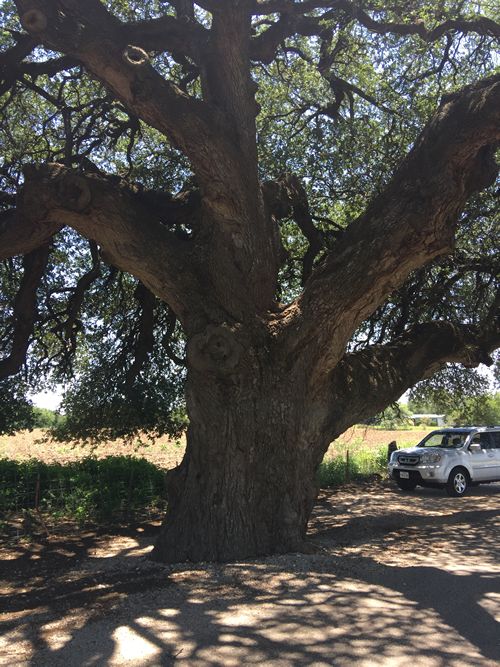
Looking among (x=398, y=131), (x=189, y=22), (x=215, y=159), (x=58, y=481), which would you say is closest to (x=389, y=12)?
(x=398, y=131)

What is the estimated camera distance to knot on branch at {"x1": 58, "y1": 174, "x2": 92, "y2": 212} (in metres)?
7.83

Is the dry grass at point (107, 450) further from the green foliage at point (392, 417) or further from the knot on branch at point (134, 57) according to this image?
the knot on branch at point (134, 57)

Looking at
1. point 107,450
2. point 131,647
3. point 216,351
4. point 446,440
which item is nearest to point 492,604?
point 131,647

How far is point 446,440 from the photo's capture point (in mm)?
17969

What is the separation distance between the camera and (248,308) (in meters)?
8.00

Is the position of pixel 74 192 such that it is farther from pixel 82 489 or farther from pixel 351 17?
pixel 82 489

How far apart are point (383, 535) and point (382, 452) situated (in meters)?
14.3

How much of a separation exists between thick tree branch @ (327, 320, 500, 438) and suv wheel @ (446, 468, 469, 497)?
6193mm

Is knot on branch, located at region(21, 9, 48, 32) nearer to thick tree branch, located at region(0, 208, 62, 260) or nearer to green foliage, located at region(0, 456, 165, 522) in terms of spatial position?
thick tree branch, located at region(0, 208, 62, 260)

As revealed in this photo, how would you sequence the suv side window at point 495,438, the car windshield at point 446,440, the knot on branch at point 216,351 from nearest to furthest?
the knot on branch at point 216,351 → the car windshield at point 446,440 → the suv side window at point 495,438

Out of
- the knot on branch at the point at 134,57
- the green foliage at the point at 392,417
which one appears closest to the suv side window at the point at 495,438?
the green foliage at the point at 392,417

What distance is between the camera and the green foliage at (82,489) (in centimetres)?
1195

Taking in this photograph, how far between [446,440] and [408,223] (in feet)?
39.9

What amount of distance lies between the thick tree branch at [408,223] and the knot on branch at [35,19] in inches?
189
